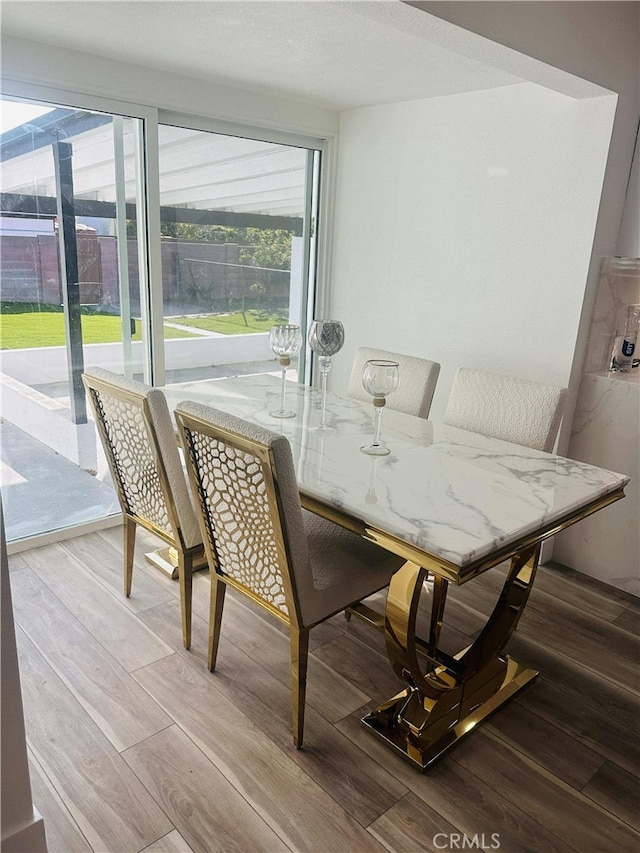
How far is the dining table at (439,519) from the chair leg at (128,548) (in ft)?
2.15

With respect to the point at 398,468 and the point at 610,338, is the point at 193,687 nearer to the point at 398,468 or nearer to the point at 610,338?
the point at 398,468

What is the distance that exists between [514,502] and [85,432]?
2230mm

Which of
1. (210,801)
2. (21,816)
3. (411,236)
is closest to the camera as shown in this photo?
(21,816)

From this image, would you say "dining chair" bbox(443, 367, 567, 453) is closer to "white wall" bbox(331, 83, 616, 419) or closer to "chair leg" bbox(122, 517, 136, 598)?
"white wall" bbox(331, 83, 616, 419)

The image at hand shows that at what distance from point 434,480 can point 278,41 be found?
1792mm

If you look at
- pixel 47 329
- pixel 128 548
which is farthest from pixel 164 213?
pixel 128 548

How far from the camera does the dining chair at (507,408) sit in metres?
2.37

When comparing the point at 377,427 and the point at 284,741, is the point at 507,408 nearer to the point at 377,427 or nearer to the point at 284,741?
the point at 377,427

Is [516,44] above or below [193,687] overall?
above

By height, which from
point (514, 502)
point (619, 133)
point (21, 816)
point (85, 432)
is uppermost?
point (619, 133)

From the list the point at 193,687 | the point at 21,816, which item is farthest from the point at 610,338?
the point at 21,816

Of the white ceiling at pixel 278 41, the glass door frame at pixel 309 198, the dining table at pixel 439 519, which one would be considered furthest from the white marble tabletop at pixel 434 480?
the glass door frame at pixel 309 198

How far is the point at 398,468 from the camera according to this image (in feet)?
6.61

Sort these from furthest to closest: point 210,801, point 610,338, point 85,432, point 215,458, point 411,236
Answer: point 411,236 → point 85,432 → point 610,338 → point 215,458 → point 210,801
